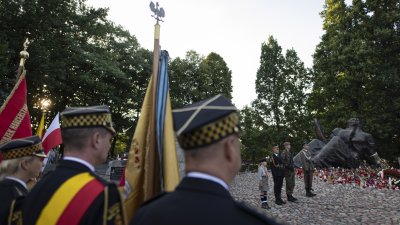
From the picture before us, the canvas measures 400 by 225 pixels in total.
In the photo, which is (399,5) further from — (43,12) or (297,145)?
(43,12)

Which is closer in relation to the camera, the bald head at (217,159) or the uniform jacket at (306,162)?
the bald head at (217,159)

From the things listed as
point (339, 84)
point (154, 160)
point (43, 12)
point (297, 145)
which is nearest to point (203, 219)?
point (154, 160)

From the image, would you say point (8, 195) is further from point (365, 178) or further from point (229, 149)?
point (365, 178)

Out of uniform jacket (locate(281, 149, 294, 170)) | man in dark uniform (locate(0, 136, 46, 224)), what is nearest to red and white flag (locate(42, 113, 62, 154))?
man in dark uniform (locate(0, 136, 46, 224))

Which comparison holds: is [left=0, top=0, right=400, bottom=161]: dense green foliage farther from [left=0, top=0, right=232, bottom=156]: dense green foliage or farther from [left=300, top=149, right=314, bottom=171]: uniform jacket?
[left=300, top=149, right=314, bottom=171]: uniform jacket

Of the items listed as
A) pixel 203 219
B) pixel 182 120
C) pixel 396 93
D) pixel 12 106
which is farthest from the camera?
pixel 396 93

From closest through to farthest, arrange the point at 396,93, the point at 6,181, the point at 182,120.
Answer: the point at 182,120 → the point at 6,181 → the point at 396,93

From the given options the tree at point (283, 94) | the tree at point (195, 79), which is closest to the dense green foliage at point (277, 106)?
the tree at point (283, 94)

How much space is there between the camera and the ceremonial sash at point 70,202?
2467 mm

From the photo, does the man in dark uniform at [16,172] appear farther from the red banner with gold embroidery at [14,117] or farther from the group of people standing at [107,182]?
the red banner with gold embroidery at [14,117]

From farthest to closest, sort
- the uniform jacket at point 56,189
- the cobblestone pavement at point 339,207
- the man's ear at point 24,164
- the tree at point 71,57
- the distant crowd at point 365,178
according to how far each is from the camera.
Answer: the tree at point 71,57, the distant crowd at point 365,178, the cobblestone pavement at point 339,207, the man's ear at point 24,164, the uniform jacket at point 56,189

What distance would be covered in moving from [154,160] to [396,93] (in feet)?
116

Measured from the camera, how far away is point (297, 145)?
4509cm

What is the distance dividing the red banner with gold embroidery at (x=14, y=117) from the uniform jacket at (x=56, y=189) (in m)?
3.68
